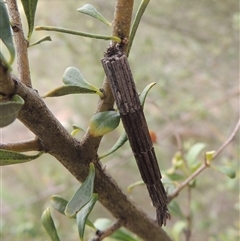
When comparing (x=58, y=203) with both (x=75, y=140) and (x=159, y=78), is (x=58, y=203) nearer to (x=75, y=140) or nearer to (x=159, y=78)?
(x=75, y=140)

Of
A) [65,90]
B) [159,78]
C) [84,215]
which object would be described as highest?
[65,90]

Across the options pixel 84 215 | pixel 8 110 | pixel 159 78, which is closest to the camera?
pixel 8 110

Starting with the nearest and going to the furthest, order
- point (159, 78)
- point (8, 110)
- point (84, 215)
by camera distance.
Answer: point (8, 110), point (84, 215), point (159, 78)

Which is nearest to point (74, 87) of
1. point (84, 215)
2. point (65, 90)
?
point (65, 90)

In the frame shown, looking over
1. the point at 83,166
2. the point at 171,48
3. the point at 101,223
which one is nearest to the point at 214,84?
the point at 171,48

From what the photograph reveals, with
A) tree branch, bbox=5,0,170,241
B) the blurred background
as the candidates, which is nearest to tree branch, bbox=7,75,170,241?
tree branch, bbox=5,0,170,241

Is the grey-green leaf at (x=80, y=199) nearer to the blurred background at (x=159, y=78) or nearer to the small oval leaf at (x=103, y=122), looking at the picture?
the small oval leaf at (x=103, y=122)

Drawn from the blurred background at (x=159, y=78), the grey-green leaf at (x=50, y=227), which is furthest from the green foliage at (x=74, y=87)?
the blurred background at (x=159, y=78)
